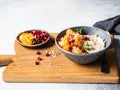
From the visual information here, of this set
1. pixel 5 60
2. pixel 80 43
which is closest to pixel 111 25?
pixel 80 43

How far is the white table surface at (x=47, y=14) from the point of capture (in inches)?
57.2

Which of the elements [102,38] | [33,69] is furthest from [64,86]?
[102,38]

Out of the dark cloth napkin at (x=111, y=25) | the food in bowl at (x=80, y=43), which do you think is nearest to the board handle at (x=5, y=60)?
the food in bowl at (x=80, y=43)

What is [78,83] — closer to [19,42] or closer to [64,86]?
[64,86]

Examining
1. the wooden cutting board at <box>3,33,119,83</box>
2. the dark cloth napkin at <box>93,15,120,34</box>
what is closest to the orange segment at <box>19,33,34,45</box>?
the wooden cutting board at <box>3,33,119,83</box>

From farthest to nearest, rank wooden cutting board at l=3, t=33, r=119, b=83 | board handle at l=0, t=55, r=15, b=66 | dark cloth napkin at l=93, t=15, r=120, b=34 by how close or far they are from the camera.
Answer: dark cloth napkin at l=93, t=15, r=120, b=34 < board handle at l=0, t=55, r=15, b=66 < wooden cutting board at l=3, t=33, r=119, b=83

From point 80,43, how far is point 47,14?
649mm

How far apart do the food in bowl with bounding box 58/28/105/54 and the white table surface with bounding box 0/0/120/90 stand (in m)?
0.29

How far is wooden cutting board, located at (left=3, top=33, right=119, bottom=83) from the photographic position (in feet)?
3.28

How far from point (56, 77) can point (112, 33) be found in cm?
49

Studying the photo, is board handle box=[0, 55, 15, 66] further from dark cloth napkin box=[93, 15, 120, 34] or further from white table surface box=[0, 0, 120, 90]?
dark cloth napkin box=[93, 15, 120, 34]

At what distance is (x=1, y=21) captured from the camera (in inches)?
62.1

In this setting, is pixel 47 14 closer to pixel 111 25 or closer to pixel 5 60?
pixel 111 25

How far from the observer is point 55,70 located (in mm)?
1038
